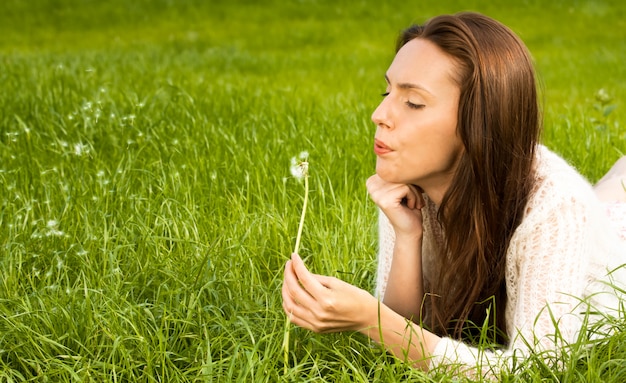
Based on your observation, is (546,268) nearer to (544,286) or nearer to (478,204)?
(544,286)

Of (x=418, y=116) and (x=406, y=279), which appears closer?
(x=418, y=116)

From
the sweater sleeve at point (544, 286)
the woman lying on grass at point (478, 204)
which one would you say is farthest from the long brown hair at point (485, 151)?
the sweater sleeve at point (544, 286)

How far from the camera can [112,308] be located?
274cm

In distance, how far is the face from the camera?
2473 millimetres

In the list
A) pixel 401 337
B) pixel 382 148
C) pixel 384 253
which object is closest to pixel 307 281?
pixel 401 337

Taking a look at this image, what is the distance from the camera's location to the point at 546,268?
94.8 inches

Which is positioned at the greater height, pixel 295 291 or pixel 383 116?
pixel 383 116

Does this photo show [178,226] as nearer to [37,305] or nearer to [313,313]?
[37,305]

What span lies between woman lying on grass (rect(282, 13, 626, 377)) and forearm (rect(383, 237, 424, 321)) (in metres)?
0.07

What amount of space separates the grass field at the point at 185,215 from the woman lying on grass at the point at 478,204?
4.5 inches

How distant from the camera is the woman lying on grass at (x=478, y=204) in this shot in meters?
2.40

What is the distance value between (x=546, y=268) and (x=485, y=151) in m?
0.33

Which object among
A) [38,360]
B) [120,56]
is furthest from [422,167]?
[120,56]

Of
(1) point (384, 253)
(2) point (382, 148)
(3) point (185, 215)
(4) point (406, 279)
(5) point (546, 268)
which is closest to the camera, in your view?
(5) point (546, 268)
